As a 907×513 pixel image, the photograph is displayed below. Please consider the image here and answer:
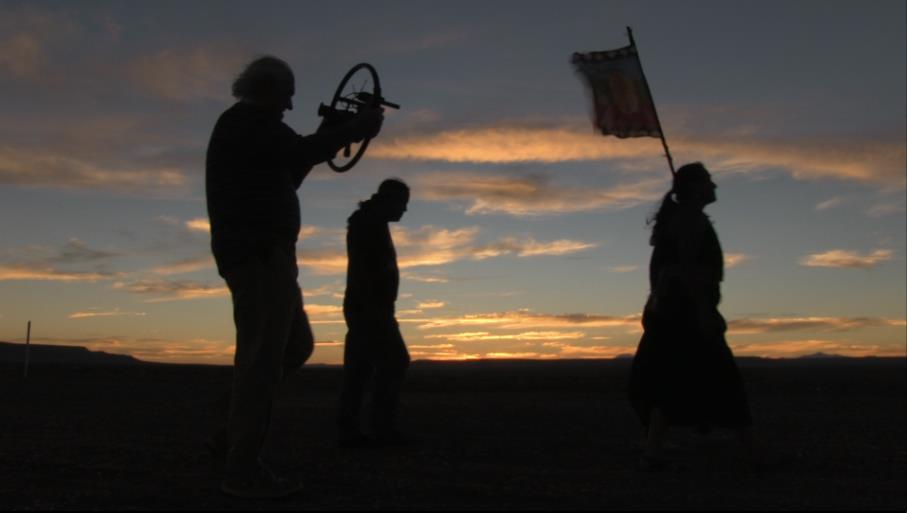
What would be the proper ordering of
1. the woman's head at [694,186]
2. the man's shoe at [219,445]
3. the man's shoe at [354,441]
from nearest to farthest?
the man's shoe at [219,445]
the woman's head at [694,186]
the man's shoe at [354,441]

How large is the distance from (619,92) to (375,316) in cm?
273

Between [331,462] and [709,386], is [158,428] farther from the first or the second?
[709,386]

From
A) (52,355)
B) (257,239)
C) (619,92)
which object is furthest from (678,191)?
(52,355)

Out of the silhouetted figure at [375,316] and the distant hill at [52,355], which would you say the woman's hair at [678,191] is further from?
the distant hill at [52,355]

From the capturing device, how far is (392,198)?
307 inches

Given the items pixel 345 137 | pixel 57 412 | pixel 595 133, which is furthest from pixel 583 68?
pixel 57 412

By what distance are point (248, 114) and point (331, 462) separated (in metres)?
2.43

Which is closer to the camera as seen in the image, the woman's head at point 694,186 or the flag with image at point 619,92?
the woman's head at point 694,186

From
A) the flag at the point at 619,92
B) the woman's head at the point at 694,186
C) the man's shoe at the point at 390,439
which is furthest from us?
the flag at the point at 619,92

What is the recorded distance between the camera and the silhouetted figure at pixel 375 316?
24.9 feet

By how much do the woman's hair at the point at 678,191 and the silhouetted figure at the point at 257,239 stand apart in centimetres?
232

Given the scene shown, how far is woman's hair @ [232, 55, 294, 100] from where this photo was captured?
198 inches

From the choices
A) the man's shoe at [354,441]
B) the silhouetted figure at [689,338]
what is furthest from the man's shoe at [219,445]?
the silhouetted figure at [689,338]

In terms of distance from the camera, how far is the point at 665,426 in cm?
623
